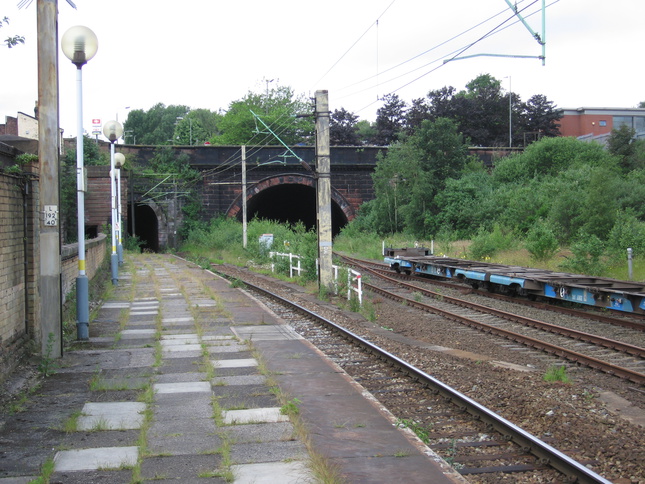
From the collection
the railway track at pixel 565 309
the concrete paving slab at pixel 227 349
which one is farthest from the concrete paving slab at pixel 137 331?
the railway track at pixel 565 309

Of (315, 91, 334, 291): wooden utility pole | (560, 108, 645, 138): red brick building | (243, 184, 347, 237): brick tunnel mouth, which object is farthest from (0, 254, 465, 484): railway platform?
(560, 108, 645, 138): red brick building

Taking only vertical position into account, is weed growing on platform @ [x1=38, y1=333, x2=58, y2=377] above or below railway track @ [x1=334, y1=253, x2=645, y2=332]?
above

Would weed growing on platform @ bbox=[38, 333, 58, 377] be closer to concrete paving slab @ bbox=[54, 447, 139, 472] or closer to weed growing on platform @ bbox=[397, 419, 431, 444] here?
concrete paving slab @ bbox=[54, 447, 139, 472]

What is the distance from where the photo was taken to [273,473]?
4766mm

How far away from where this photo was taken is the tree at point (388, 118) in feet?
245

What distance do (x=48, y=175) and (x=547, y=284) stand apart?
446 inches

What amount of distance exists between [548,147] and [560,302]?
27520 mm

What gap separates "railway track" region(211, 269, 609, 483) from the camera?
5.12 metres

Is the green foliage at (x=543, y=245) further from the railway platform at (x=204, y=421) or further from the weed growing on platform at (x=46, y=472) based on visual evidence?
the weed growing on platform at (x=46, y=472)

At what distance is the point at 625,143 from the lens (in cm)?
4375

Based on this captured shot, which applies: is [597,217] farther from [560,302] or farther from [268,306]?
[268,306]

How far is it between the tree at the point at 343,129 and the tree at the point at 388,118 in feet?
10.4

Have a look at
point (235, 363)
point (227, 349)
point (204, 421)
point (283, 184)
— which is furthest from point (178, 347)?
point (283, 184)

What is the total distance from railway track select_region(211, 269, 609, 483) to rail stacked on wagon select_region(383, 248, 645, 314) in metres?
6.03
